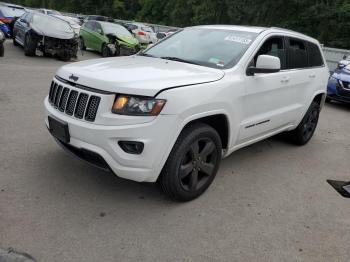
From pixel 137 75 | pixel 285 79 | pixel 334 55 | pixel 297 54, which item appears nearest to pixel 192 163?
pixel 137 75

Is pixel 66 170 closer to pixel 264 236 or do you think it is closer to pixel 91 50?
pixel 264 236

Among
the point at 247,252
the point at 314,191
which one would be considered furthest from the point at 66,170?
the point at 314,191

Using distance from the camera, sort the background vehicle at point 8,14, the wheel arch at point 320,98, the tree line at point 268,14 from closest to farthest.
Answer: the wheel arch at point 320,98 → the background vehicle at point 8,14 → the tree line at point 268,14

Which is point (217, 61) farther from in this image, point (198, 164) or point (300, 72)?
point (300, 72)

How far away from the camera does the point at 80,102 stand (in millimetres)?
3619

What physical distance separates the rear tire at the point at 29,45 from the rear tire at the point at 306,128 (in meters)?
10.3

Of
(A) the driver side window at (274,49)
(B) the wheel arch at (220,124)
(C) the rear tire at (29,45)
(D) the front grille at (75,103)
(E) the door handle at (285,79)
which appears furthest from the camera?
(C) the rear tire at (29,45)

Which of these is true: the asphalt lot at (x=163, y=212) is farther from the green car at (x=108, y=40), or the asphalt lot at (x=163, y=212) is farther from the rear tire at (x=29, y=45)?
the green car at (x=108, y=40)

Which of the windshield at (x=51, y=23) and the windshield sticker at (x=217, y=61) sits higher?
the windshield sticker at (x=217, y=61)

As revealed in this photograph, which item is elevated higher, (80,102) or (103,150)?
(80,102)

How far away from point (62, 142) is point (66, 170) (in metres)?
0.64

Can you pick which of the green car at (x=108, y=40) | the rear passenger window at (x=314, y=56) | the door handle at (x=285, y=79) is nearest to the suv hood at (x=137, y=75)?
the door handle at (x=285, y=79)

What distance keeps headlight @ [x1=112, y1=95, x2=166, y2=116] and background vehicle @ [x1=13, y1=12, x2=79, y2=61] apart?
36.4 feet

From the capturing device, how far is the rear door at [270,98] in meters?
4.50
